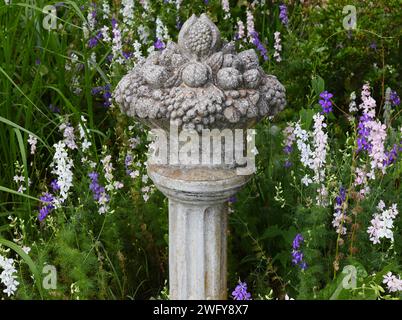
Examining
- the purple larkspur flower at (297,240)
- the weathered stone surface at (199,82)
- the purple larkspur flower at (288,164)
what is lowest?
the purple larkspur flower at (297,240)

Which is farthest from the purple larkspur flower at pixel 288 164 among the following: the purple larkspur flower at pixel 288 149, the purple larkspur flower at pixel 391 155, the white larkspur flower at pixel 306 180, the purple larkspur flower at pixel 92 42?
the purple larkspur flower at pixel 92 42

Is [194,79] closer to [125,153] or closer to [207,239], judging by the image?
[207,239]

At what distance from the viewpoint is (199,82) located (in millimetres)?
2244

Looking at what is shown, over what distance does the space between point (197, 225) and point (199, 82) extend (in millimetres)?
521

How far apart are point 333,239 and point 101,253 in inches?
39.1

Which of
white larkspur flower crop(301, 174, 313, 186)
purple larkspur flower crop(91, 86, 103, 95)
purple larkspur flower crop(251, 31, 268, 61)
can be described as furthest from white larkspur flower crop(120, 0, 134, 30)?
white larkspur flower crop(301, 174, 313, 186)

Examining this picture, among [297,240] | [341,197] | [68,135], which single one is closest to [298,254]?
[297,240]

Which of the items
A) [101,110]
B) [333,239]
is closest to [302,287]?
[333,239]

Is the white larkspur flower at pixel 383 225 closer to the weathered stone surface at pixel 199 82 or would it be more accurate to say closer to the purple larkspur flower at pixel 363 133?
the purple larkspur flower at pixel 363 133

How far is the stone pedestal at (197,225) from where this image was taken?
7.74 ft

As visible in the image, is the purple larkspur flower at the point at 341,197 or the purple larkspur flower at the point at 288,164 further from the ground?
the purple larkspur flower at the point at 288,164

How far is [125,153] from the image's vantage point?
11.6 feet

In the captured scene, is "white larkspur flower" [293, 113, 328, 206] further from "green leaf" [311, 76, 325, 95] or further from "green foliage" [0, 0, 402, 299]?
"green leaf" [311, 76, 325, 95]

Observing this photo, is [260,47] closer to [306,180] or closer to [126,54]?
[126,54]
